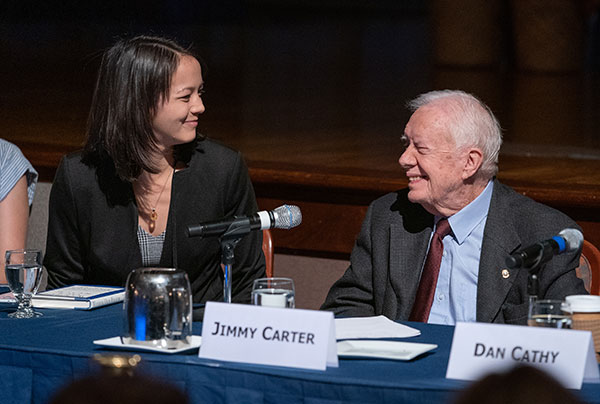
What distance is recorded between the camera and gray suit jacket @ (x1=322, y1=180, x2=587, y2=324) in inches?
92.4

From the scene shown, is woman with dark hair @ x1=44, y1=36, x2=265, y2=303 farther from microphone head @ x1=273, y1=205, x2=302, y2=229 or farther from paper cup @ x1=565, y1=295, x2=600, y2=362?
paper cup @ x1=565, y1=295, x2=600, y2=362

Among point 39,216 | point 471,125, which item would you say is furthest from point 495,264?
point 39,216

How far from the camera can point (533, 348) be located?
1595mm

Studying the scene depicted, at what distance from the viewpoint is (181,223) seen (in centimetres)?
280

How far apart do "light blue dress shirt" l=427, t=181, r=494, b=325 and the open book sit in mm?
736

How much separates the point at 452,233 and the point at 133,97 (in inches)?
37.1

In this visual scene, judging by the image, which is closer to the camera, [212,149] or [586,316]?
[586,316]

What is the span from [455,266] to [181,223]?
0.78 m

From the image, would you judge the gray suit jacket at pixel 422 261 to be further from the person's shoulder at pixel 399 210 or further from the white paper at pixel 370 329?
the white paper at pixel 370 329

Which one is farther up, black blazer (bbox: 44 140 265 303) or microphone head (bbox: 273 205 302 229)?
microphone head (bbox: 273 205 302 229)

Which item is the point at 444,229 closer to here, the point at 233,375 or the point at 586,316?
the point at 586,316

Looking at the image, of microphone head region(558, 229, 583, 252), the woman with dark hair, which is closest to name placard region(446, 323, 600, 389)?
microphone head region(558, 229, 583, 252)

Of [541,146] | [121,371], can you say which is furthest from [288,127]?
[121,371]

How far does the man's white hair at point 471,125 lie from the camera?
243cm
